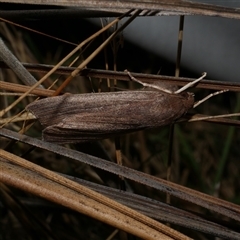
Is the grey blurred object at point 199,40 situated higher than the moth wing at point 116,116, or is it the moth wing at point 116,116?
the moth wing at point 116,116

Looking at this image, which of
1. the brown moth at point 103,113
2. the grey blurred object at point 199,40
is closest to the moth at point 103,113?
the brown moth at point 103,113

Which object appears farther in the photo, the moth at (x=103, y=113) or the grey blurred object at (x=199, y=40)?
the grey blurred object at (x=199, y=40)

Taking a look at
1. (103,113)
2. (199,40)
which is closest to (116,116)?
(103,113)

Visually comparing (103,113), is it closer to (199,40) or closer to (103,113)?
(103,113)

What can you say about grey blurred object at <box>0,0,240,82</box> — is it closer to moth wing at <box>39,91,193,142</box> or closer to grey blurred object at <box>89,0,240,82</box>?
grey blurred object at <box>89,0,240,82</box>

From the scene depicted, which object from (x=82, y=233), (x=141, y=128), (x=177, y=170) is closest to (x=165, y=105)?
(x=141, y=128)

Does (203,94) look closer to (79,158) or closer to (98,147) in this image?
(98,147)

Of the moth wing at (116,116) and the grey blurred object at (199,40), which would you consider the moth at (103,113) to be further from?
the grey blurred object at (199,40)
